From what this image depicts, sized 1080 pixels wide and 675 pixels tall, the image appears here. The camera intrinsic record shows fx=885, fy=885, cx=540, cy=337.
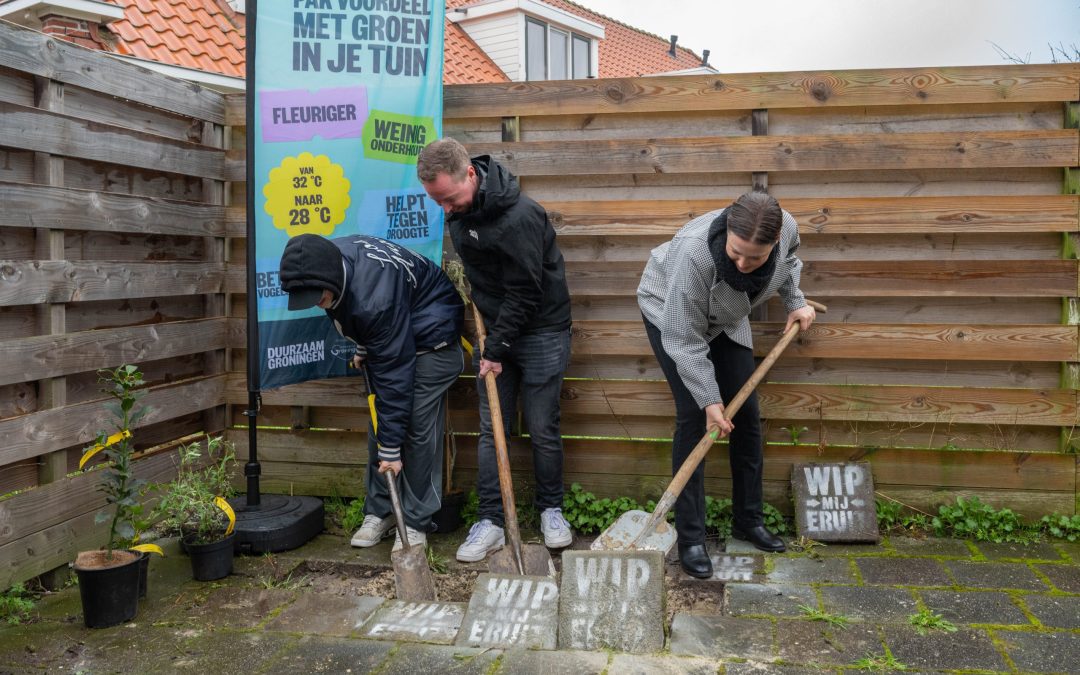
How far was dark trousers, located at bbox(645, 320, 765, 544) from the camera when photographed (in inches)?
159

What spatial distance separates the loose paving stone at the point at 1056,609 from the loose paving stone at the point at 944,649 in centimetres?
33

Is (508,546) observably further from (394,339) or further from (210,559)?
(210,559)

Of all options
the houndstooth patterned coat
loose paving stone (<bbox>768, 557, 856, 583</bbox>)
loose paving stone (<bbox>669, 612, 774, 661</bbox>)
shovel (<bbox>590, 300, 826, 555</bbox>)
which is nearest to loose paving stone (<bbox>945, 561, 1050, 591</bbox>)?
loose paving stone (<bbox>768, 557, 856, 583</bbox>)

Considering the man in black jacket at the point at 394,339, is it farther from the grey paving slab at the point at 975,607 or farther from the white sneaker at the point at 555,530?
the grey paving slab at the point at 975,607

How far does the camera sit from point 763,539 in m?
4.27

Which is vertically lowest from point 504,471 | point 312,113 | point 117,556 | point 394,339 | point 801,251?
point 117,556

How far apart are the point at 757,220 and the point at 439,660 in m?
1.97

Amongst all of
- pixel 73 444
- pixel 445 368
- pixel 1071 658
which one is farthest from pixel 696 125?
pixel 73 444

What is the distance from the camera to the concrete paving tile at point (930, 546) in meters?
4.18

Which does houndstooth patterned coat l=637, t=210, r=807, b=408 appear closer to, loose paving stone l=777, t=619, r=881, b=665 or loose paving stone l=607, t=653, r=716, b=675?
loose paving stone l=777, t=619, r=881, b=665

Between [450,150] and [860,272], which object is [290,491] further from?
[860,272]

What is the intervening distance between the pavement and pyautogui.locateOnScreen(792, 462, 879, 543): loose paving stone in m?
0.14

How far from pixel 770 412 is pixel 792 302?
2.26ft

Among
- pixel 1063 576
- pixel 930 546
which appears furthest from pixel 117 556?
pixel 1063 576
